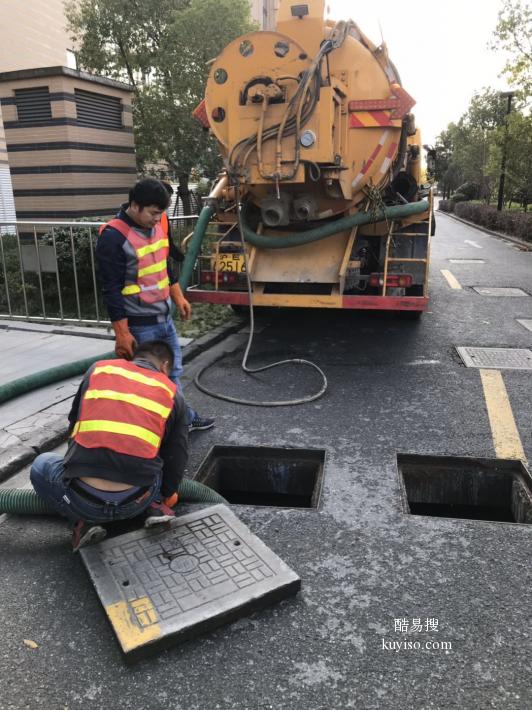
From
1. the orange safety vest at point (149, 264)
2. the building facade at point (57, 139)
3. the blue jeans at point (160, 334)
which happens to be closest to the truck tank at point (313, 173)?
the orange safety vest at point (149, 264)

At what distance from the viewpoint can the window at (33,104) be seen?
9.99 metres

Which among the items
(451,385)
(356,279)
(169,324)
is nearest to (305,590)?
(169,324)

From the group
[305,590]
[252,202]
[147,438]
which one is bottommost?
[305,590]

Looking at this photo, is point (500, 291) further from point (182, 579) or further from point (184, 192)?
point (182, 579)

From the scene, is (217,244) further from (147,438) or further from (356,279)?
(147,438)

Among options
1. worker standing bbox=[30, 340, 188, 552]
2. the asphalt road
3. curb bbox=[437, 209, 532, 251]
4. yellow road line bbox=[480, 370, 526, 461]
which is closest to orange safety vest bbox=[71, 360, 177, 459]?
worker standing bbox=[30, 340, 188, 552]

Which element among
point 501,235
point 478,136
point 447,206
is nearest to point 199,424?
point 501,235

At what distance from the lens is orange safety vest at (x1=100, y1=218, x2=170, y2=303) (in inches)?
136

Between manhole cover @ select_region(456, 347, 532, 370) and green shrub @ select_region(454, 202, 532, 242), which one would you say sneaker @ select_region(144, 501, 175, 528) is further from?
green shrub @ select_region(454, 202, 532, 242)

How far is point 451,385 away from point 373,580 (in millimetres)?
2781

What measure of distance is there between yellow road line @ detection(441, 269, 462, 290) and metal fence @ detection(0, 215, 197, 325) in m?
5.06

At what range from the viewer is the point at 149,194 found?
3270mm

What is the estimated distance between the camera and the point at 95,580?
92.9 inches
